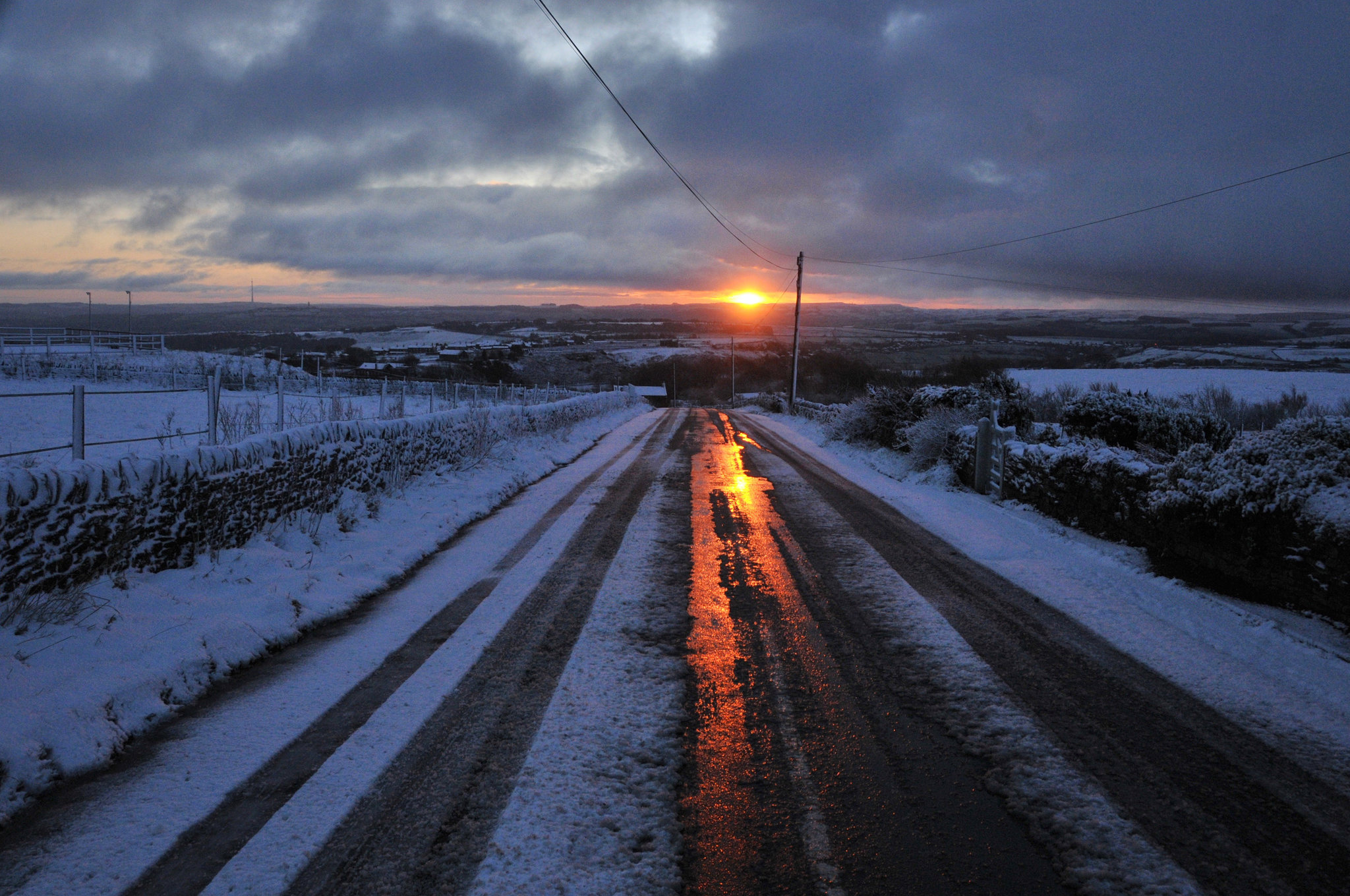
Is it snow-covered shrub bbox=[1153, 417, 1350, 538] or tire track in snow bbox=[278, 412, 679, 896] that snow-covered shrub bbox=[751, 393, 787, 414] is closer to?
snow-covered shrub bbox=[1153, 417, 1350, 538]

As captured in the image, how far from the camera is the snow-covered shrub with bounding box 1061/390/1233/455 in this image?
13000 mm

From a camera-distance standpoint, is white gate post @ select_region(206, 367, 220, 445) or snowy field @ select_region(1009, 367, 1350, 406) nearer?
white gate post @ select_region(206, 367, 220, 445)

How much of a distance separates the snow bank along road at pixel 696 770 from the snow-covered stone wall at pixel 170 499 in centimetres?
A: 146

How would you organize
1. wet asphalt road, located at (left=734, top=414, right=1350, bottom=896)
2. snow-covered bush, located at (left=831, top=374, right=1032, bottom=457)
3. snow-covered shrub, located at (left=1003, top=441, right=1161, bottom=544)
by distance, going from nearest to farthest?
wet asphalt road, located at (left=734, top=414, right=1350, bottom=896)
snow-covered shrub, located at (left=1003, top=441, right=1161, bottom=544)
snow-covered bush, located at (left=831, top=374, right=1032, bottom=457)

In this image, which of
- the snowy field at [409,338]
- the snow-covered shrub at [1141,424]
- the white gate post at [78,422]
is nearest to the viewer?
the white gate post at [78,422]

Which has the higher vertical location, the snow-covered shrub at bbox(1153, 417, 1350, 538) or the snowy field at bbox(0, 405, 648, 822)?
the snow-covered shrub at bbox(1153, 417, 1350, 538)

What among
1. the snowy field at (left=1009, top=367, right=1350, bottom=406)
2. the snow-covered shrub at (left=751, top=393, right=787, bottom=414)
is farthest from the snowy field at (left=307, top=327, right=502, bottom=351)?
the snowy field at (left=1009, top=367, right=1350, bottom=406)

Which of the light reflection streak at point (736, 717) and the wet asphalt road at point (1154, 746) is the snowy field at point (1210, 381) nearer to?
the light reflection streak at point (736, 717)

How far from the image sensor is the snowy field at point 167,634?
351 centimetres

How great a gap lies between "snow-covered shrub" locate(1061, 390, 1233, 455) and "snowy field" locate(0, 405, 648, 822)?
470 inches

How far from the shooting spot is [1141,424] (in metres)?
13.6

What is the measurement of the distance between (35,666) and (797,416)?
1484 inches

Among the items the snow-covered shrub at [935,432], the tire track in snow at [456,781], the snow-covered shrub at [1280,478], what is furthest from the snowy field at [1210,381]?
the tire track in snow at [456,781]

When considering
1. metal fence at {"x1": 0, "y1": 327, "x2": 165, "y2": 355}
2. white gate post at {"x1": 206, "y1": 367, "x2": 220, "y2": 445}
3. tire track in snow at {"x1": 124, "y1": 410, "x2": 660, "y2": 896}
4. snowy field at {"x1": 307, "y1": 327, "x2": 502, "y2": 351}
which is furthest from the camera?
snowy field at {"x1": 307, "y1": 327, "x2": 502, "y2": 351}
